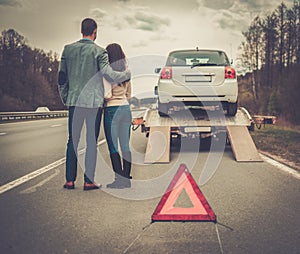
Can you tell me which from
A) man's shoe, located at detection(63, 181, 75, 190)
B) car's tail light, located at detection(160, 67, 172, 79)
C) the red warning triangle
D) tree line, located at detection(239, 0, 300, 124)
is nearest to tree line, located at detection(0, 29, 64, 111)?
tree line, located at detection(239, 0, 300, 124)

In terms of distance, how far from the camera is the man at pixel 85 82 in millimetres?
5090

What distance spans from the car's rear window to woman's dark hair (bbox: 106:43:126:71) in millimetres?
3545

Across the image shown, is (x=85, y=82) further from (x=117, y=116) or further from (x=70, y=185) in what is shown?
(x=70, y=185)

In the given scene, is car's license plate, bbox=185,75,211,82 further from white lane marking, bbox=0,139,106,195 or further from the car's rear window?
white lane marking, bbox=0,139,106,195

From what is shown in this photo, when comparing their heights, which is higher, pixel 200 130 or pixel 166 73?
pixel 166 73

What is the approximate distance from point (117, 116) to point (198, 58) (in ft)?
13.3

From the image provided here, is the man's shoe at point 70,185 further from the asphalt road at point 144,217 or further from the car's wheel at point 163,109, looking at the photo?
the car's wheel at point 163,109

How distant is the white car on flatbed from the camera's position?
843 cm

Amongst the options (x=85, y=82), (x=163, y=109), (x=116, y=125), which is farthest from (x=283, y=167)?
(x=85, y=82)

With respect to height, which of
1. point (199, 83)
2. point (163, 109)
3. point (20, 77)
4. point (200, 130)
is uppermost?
point (20, 77)

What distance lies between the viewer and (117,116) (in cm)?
545

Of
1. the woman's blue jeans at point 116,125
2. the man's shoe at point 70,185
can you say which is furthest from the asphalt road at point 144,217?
the woman's blue jeans at point 116,125

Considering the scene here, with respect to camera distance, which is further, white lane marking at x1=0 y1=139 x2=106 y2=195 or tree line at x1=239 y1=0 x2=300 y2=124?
tree line at x1=239 y1=0 x2=300 y2=124

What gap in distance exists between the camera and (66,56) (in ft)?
16.7
